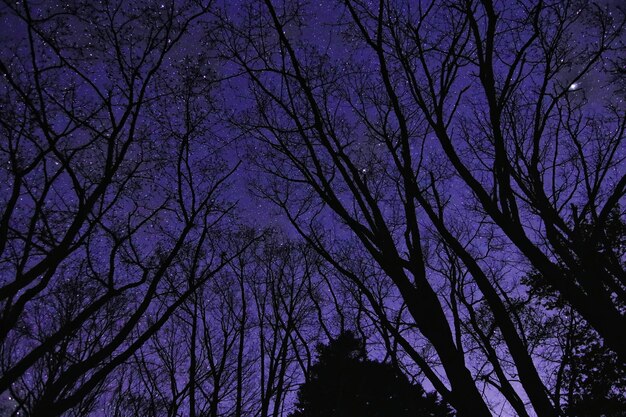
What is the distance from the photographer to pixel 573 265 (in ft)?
18.3

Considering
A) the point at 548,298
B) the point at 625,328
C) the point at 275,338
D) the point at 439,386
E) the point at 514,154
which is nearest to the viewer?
the point at 625,328

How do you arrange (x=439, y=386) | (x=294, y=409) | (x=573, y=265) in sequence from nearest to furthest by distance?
(x=439, y=386) < (x=573, y=265) < (x=294, y=409)

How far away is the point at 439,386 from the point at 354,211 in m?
4.08

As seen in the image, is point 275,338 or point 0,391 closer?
point 0,391

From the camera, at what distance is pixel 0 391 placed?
3.33 metres

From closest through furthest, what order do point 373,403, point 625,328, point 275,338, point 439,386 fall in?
point 625,328 → point 439,386 → point 275,338 → point 373,403

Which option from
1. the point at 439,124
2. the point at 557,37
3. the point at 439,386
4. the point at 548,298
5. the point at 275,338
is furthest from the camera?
the point at 548,298

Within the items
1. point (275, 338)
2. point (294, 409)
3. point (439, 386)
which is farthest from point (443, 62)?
point (294, 409)

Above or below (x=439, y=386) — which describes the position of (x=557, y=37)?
above

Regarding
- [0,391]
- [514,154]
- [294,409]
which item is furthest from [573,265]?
[294,409]

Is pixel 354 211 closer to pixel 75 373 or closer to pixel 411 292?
pixel 411 292

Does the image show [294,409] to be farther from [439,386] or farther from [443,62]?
[443,62]

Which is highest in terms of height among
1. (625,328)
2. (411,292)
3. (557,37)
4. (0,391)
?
(557,37)

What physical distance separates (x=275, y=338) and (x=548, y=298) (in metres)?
8.84
